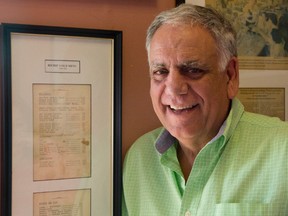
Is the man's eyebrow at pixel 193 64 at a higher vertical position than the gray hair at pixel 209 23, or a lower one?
lower

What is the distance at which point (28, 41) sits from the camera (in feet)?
3.00

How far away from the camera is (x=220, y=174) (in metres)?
0.92

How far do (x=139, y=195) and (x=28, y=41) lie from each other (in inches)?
19.6

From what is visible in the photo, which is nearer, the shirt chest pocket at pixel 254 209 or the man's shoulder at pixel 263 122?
the shirt chest pocket at pixel 254 209

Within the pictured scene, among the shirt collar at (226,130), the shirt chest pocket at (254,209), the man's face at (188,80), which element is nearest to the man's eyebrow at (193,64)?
the man's face at (188,80)

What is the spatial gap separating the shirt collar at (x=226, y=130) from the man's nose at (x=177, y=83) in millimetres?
143

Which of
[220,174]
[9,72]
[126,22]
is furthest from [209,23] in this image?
[9,72]

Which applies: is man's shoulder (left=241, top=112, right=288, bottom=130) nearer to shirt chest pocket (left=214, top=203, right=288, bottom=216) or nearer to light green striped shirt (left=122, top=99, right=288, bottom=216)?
light green striped shirt (left=122, top=99, right=288, bottom=216)

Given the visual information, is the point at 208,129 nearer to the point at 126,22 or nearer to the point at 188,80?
the point at 188,80

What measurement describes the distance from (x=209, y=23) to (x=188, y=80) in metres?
0.14

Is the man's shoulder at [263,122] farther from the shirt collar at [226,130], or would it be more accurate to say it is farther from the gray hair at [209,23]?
the gray hair at [209,23]

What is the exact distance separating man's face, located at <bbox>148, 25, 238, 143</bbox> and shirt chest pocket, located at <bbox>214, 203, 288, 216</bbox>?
192 mm

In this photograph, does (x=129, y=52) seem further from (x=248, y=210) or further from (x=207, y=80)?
(x=248, y=210)

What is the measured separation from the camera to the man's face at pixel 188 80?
2.84 feet
